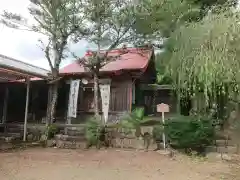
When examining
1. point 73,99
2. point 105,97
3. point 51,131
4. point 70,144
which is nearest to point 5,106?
point 73,99

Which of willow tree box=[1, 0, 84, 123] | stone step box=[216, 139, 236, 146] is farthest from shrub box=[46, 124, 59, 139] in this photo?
stone step box=[216, 139, 236, 146]

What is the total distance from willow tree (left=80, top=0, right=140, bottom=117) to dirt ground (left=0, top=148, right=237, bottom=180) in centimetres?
327

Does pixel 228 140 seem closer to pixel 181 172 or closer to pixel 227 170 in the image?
pixel 227 170

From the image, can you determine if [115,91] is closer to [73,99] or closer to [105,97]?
[105,97]

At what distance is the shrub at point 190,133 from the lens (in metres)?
10.6

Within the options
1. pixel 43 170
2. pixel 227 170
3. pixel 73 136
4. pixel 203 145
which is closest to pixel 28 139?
pixel 73 136

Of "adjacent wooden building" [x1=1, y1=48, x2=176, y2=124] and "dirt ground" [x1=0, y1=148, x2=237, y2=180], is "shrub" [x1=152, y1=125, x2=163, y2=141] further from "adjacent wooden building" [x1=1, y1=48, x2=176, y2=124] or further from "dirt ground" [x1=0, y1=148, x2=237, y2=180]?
"adjacent wooden building" [x1=1, y1=48, x2=176, y2=124]

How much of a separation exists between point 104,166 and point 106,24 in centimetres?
666

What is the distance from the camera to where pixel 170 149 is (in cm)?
1144

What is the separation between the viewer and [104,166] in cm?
928

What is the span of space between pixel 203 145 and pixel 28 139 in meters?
7.90

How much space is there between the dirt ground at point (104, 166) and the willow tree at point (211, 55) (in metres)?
2.62

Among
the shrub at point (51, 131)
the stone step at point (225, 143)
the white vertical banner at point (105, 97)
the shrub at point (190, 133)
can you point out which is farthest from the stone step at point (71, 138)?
the stone step at point (225, 143)

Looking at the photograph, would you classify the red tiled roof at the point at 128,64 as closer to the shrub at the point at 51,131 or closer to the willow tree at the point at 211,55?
the shrub at the point at 51,131
